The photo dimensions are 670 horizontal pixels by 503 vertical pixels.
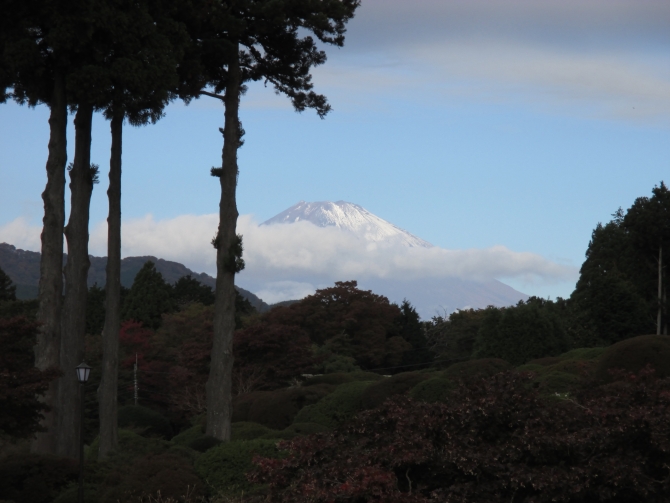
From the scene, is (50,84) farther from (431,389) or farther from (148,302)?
(148,302)

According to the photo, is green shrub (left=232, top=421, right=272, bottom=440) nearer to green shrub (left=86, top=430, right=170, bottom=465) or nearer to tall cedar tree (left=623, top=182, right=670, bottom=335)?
green shrub (left=86, top=430, right=170, bottom=465)

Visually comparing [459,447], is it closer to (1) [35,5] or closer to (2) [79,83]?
(2) [79,83]

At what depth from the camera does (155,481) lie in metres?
13.6

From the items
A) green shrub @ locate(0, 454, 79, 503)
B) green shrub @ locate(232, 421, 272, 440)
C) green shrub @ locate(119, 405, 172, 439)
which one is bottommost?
green shrub @ locate(119, 405, 172, 439)

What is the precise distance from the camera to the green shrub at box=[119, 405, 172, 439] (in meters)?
30.2

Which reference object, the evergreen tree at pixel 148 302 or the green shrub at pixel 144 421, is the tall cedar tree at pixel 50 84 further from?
the evergreen tree at pixel 148 302

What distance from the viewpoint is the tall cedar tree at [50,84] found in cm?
1819

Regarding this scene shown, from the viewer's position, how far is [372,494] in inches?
281

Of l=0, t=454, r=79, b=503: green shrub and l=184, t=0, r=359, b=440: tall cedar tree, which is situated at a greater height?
l=184, t=0, r=359, b=440: tall cedar tree

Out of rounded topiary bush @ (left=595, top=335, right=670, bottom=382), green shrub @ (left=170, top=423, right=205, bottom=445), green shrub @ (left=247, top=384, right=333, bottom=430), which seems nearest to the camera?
rounded topiary bush @ (left=595, top=335, right=670, bottom=382)

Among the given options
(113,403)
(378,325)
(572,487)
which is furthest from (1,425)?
(378,325)

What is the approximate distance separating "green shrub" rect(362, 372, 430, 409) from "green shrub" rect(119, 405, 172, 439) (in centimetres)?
1136

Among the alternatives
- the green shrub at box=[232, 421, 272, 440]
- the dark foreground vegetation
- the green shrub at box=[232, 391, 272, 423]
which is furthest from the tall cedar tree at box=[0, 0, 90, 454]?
the green shrub at box=[232, 391, 272, 423]

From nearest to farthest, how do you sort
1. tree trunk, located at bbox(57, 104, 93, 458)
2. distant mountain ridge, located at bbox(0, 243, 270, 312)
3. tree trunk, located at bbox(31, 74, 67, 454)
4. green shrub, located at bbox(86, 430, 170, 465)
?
green shrub, located at bbox(86, 430, 170, 465)
tree trunk, located at bbox(57, 104, 93, 458)
tree trunk, located at bbox(31, 74, 67, 454)
distant mountain ridge, located at bbox(0, 243, 270, 312)
